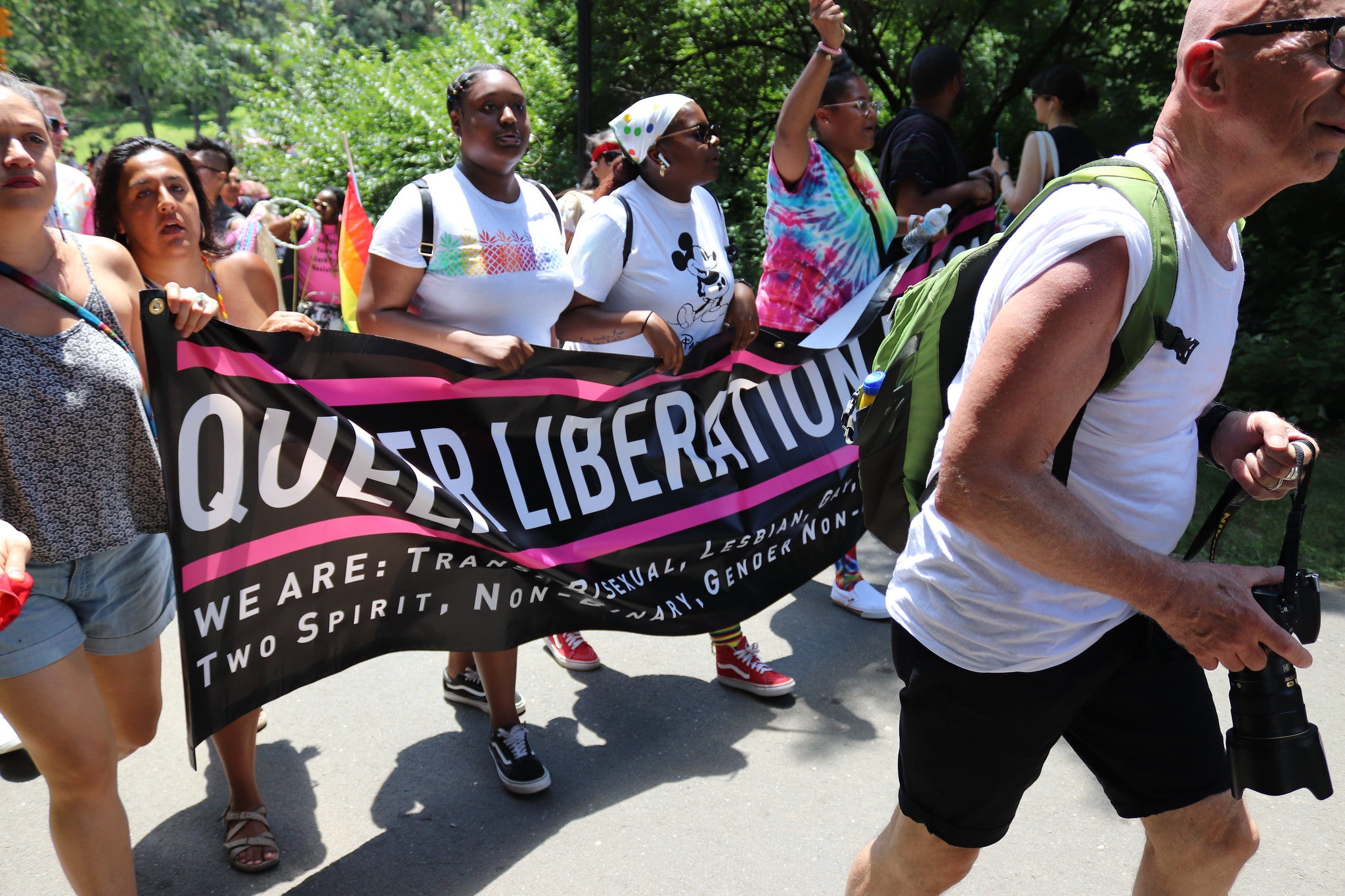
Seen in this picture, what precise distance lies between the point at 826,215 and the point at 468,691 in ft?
7.45

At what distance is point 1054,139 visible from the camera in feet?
18.7

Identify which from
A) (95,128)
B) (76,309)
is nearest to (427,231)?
(76,309)

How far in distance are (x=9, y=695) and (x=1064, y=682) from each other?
209 cm

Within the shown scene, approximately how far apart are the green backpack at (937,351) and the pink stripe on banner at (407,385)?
1.31m

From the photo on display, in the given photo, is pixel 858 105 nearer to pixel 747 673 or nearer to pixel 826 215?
pixel 826 215

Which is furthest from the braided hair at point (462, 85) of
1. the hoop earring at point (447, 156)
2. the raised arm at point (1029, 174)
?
the hoop earring at point (447, 156)

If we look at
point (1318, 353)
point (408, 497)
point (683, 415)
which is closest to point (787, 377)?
point (683, 415)

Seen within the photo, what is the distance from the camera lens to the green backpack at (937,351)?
159cm

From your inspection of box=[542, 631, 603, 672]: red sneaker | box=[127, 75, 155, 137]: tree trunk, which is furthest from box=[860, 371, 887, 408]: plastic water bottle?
box=[127, 75, 155, 137]: tree trunk

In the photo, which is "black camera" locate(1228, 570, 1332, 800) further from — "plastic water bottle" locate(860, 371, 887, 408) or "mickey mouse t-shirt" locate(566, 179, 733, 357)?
"mickey mouse t-shirt" locate(566, 179, 733, 357)

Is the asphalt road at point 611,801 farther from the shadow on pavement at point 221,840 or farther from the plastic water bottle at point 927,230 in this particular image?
the plastic water bottle at point 927,230

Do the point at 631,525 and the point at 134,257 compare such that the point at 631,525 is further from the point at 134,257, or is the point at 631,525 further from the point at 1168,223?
the point at 1168,223

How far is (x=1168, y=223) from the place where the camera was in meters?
1.61

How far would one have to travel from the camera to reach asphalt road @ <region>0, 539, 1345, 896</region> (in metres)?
2.90
